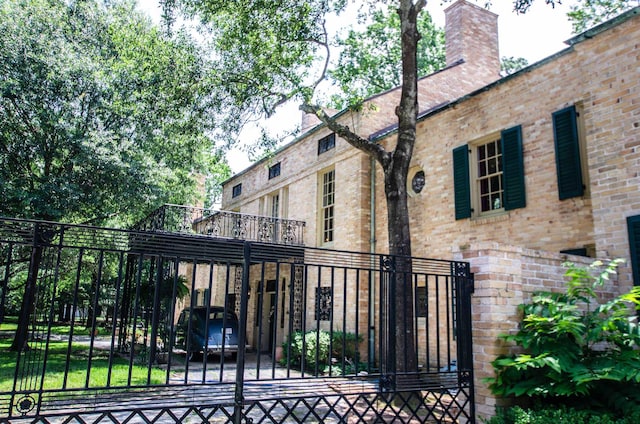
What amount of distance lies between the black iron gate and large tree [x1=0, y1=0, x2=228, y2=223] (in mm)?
2685

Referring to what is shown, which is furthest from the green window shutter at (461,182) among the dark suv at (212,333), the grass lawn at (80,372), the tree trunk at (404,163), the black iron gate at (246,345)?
the grass lawn at (80,372)

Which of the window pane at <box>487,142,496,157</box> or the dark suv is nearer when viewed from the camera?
the window pane at <box>487,142,496,157</box>

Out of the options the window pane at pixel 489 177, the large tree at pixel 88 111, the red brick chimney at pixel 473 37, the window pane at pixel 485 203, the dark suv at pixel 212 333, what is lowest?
the dark suv at pixel 212 333

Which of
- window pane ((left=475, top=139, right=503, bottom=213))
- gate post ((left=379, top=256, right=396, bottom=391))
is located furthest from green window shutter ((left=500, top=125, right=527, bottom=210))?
gate post ((left=379, top=256, right=396, bottom=391))

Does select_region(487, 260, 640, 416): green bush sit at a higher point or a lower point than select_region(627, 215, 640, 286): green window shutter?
lower

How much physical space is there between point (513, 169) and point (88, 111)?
12.0 meters

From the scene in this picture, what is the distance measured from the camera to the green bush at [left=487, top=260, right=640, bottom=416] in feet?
14.5

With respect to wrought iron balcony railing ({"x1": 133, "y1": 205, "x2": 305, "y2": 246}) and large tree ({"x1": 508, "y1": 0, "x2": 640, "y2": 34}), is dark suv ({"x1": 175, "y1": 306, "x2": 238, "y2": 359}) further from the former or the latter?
large tree ({"x1": 508, "y1": 0, "x2": 640, "y2": 34})

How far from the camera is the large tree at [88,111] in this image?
11.4 m

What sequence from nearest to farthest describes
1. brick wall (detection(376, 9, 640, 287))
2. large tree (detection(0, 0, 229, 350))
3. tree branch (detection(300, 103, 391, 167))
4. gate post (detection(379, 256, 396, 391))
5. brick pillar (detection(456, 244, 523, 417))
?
gate post (detection(379, 256, 396, 391)), brick pillar (detection(456, 244, 523, 417)), brick wall (detection(376, 9, 640, 287)), tree branch (detection(300, 103, 391, 167)), large tree (detection(0, 0, 229, 350))

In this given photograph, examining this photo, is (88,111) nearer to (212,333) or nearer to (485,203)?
(212,333)

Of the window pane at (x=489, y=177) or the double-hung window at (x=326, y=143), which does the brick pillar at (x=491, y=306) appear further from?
the double-hung window at (x=326, y=143)

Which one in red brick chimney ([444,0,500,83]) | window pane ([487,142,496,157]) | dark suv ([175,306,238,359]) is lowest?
dark suv ([175,306,238,359])

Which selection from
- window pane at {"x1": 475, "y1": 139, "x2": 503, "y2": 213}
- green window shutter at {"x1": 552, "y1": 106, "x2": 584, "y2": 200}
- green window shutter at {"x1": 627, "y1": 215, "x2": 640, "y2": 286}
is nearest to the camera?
green window shutter at {"x1": 627, "y1": 215, "x2": 640, "y2": 286}
